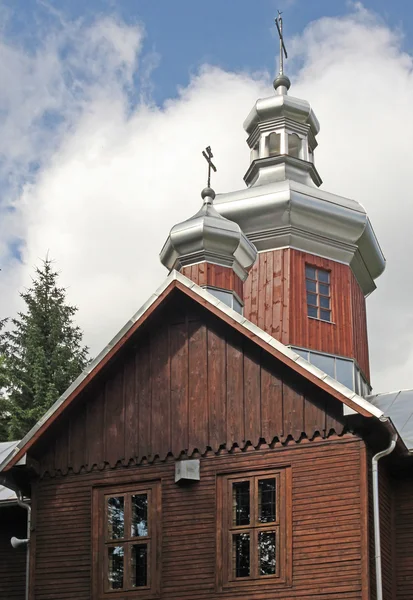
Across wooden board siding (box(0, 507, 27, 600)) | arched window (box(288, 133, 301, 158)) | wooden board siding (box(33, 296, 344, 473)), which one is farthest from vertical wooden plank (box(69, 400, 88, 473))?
arched window (box(288, 133, 301, 158))

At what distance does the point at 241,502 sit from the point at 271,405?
1.48m

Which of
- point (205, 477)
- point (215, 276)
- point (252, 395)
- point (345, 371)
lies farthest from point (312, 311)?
point (205, 477)

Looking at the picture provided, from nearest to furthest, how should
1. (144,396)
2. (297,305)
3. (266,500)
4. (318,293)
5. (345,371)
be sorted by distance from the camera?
(266,500), (144,396), (345,371), (297,305), (318,293)

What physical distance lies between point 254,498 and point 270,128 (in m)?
12.5

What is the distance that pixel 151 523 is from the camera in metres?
17.1

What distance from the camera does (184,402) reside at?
17.5 metres

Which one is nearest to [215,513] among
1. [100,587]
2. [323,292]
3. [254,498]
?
[254,498]

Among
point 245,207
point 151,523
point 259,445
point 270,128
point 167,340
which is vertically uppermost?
point 270,128

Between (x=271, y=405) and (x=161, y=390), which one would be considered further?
(x=161, y=390)

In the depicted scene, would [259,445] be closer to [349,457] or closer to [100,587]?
[349,457]

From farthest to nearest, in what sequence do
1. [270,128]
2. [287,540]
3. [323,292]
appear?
[270,128], [323,292], [287,540]

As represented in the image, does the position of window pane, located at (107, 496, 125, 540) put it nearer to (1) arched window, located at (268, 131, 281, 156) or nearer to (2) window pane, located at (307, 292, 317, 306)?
(2) window pane, located at (307, 292, 317, 306)

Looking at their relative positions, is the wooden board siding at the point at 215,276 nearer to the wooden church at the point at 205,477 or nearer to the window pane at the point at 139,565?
the wooden church at the point at 205,477

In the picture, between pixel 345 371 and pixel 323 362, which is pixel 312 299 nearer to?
pixel 323 362
